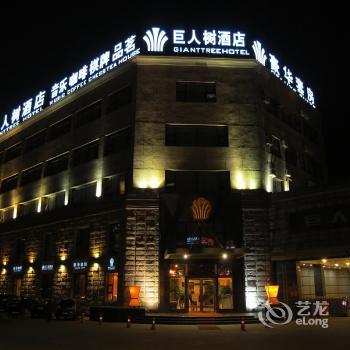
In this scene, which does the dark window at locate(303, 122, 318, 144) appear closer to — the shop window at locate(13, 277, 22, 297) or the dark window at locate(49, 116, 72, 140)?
the dark window at locate(49, 116, 72, 140)

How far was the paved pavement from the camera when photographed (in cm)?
1493

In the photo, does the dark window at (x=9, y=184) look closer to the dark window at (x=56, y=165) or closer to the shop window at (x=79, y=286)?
the dark window at (x=56, y=165)

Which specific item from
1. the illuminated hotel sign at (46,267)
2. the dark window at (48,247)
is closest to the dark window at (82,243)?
the illuminated hotel sign at (46,267)

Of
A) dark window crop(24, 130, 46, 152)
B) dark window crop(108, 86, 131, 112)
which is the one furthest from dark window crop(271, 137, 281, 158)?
dark window crop(24, 130, 46, 152)

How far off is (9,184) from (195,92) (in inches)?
900

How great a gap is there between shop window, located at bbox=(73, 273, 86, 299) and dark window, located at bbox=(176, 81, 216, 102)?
14.4 metres

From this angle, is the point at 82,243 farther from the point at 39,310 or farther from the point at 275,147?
the point at 275,147

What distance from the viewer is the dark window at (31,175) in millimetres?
39106

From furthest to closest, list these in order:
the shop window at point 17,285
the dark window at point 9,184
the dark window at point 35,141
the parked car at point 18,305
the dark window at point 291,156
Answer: the dark window at point 9,184
the dark window at point 35,141
the shop window at point 17,285
the dark window at point 291,156
the parked car at point 18,305

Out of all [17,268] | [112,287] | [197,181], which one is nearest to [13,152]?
[17,268]

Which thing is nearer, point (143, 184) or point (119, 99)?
point (143, 184)

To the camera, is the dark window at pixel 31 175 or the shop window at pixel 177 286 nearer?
the shop window at pixel 177 286

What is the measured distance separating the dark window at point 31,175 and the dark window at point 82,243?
355 inches

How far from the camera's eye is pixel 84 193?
109 feet
